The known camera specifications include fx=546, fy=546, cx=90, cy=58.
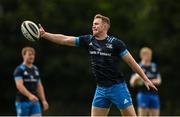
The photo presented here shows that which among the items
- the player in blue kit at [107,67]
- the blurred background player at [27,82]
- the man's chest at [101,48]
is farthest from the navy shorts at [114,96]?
the blurred background player at [27,82]

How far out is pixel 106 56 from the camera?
8227 mm

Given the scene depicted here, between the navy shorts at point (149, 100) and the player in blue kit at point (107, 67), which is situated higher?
the player in blue kit at point (107, 67)

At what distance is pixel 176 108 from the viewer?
23375 mm

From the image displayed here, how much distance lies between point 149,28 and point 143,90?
1305 cm

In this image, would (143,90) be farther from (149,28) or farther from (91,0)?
(91,0)

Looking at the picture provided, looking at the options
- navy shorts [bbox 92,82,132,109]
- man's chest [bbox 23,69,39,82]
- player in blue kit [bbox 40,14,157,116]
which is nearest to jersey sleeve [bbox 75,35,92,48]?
player in blue kit [bbox 40,14,157,116]

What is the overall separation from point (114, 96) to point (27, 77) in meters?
3.11

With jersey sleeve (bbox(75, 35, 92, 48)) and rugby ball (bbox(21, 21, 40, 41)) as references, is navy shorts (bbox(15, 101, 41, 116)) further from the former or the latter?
jersey sleeve (bbox(75, 35, 92, 48))

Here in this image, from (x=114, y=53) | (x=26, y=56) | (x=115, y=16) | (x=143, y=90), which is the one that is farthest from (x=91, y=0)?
(x=114, y=53)

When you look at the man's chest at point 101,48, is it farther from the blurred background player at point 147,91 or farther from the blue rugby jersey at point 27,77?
the blurred background player at point 147,91

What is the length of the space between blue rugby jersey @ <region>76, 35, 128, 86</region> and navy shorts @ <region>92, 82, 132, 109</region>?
0.08 metres

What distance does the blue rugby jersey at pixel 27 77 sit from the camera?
10.9m

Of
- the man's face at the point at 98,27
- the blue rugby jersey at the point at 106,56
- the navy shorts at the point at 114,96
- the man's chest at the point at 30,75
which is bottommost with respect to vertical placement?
the navy shorts at the point at 114,96

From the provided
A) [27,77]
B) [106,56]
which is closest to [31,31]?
[106,56]
